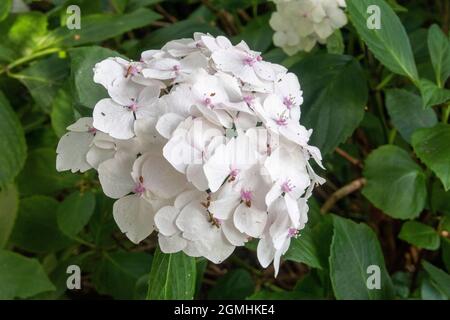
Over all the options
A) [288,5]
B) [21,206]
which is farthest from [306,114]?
[21,206]

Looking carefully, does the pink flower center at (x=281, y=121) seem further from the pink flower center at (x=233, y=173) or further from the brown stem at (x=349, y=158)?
the brown stem at (x=349, y=158)

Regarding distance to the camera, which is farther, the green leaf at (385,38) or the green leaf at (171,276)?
the green leaf at (385,38)

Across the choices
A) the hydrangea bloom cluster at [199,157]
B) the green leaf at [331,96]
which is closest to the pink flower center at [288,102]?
the hydrangea bloom cluster at [199,157]

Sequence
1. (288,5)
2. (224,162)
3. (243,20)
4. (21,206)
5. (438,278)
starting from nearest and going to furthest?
(224,162) < (438,278) < (288,5) < (21,206) < (243,20)

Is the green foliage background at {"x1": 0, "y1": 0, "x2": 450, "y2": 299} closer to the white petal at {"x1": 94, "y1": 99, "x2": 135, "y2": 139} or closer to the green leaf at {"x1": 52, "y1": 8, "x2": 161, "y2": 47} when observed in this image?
the green leaf at {"x1": 52, "y1": 8, "x2": 161, "y2": 47}

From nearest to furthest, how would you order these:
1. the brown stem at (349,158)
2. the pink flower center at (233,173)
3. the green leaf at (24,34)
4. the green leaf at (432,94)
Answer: the pink flower center at (233,173), the green leaf at (432,94), the green leaf at (24,34), the brown stem at (349,158)

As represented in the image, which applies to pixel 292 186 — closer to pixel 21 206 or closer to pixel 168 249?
pixel 168 249

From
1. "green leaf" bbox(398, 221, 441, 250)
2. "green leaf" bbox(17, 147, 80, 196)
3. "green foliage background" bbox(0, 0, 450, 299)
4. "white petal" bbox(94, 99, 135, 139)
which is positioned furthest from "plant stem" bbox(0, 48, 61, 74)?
"green leaf" bbox(398, 221, 441, 250)
